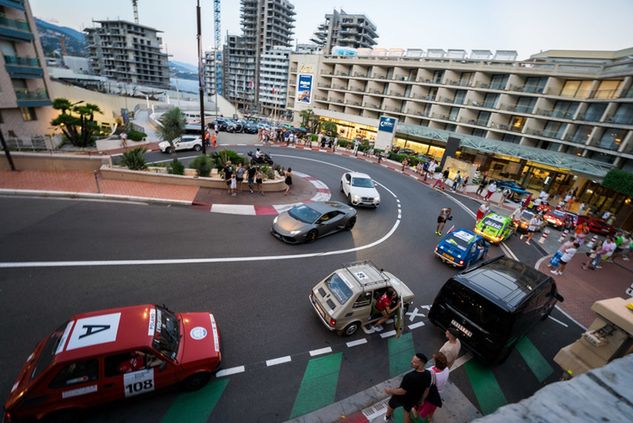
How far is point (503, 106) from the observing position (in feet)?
127

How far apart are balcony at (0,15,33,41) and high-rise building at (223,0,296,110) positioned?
82634 millimetres

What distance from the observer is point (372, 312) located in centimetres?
775

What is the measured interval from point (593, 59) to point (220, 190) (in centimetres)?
5559

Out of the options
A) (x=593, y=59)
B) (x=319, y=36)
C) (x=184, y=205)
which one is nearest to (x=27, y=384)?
(x=184, y=205)

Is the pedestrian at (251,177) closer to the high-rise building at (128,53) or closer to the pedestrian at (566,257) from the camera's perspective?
the pedestrian at (566,257)

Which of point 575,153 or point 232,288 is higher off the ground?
point 575,153

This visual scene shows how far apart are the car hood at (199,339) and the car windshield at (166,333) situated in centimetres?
16

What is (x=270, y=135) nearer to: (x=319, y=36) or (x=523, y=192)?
(x=523, y=192)

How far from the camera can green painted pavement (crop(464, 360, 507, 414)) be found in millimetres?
6256

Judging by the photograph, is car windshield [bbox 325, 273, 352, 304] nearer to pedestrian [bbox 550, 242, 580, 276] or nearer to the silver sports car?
the silver sports car

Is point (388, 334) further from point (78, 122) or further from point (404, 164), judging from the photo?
point (78, 122)

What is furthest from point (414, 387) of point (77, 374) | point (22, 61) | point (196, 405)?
point (22, 61)

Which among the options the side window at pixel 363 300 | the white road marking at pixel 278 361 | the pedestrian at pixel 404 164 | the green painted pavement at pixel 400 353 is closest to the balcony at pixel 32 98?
the white road marking at pixel 278 361

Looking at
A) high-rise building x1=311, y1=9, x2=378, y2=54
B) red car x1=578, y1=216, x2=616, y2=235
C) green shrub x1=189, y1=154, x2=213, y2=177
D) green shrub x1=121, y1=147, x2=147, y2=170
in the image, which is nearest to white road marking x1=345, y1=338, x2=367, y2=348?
green shrub x1=189, y1=154, x2=213, y2=177
